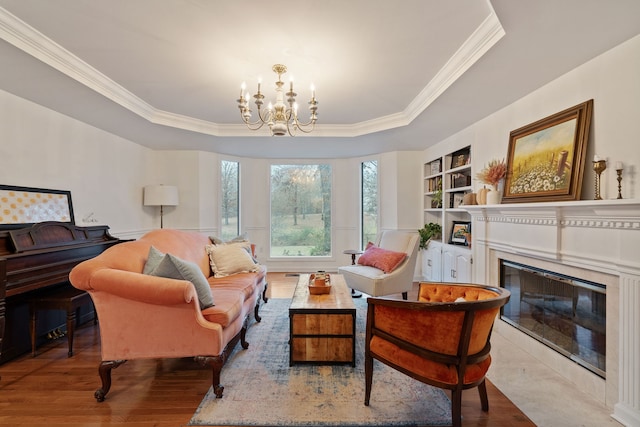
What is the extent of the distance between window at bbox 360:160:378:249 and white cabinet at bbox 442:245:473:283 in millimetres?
1605

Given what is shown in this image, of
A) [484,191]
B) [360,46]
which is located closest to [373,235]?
[484,191]

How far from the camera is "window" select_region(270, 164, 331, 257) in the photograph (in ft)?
19.8

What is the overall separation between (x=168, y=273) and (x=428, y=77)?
272 centimetres

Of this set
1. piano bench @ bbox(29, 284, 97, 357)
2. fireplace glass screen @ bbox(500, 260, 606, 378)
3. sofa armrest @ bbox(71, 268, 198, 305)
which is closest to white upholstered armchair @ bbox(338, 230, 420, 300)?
fireplace glass screen @ bbox(500, 260, 606, 378)

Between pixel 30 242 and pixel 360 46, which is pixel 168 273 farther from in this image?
pixel 360 46

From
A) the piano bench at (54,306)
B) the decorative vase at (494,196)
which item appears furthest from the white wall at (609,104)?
the piano bench at (54,306)

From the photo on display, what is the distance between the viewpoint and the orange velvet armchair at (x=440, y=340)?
1.56m

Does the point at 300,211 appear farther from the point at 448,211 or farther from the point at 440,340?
the point at 440,340

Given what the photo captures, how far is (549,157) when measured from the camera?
2420mm

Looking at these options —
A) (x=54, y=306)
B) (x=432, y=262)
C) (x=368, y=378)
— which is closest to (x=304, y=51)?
(x=368, y=378)

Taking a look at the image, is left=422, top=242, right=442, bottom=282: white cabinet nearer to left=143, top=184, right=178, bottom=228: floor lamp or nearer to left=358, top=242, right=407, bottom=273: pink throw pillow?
left=358, top=242, right=407, bottom=273: pink throw pillow

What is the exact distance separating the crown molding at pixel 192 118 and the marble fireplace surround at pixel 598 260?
4.07 ft

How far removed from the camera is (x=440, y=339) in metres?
1.60

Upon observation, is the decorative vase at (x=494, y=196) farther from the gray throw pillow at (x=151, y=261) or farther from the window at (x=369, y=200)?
the gray throw pillow at (x=151, y=261)
